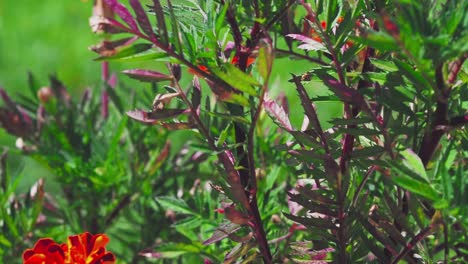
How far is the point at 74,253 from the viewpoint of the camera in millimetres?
978

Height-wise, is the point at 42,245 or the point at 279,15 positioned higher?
the point at 279,15

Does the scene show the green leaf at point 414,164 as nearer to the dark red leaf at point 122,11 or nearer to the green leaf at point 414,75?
the green leaf at point 414,75

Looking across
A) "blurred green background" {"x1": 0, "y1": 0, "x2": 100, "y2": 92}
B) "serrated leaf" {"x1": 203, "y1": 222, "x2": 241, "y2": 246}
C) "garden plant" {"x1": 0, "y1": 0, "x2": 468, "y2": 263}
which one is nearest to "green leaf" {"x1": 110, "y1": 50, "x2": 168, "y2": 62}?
"garden plant" {"x1": 0, "y1": 0, "x2": 468, "y2": 263}

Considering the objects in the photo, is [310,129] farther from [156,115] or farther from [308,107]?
[156,115]

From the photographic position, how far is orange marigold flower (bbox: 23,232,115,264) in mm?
941

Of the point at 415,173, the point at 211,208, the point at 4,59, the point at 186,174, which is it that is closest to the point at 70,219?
the point at 186,174

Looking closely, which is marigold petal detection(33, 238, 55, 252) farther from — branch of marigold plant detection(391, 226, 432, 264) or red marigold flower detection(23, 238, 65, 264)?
branch of marigold plant detection(391, 226, 432, 264)

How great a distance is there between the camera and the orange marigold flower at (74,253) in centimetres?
94

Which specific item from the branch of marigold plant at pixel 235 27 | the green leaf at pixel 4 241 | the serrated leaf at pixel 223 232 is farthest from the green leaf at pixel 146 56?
the green leaf at pixel 4 241

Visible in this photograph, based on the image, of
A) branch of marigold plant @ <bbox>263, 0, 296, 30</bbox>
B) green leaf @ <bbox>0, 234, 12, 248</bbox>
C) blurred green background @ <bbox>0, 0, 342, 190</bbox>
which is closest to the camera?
branch of marigold plant @ <bbox>263, 0, 296, 30</bbox>

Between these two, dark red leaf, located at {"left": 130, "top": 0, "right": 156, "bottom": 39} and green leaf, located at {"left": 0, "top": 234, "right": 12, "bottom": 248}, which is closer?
dark red leaf, located at {"left": 130, "top": 0, "right": 156, "bottom": 39}

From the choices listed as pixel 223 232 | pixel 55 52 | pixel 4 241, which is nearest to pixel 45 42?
pixel 55 52

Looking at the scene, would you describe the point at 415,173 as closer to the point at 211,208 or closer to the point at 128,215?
the point at 211,208

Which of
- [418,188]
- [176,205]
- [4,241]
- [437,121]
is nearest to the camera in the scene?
[418,188]
